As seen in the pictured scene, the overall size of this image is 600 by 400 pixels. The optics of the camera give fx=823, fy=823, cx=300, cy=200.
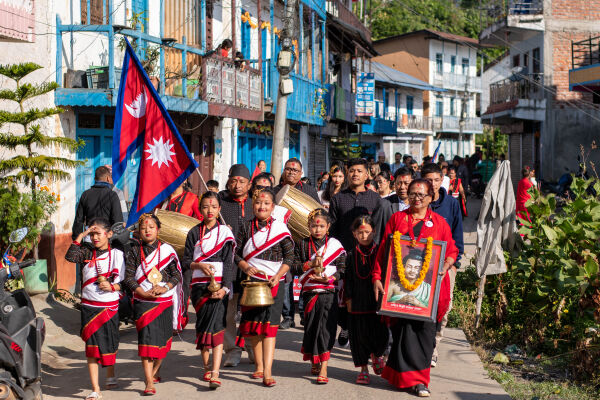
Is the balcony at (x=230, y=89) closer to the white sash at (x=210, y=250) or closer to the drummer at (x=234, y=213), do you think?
the drummer at (x=234, y=213)

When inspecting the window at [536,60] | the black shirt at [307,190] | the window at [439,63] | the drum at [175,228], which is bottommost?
the drum at [175,228]

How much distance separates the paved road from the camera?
6.84 m

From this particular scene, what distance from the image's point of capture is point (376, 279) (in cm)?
692

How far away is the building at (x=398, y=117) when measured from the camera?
46.5 m

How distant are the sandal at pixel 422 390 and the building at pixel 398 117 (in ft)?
119

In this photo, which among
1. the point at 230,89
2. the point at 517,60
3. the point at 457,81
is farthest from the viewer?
the point at 457,81

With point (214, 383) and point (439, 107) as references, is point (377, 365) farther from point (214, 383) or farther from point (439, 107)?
point (439, 107)

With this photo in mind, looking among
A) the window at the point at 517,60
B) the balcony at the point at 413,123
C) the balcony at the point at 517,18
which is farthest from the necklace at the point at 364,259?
the balcony at the point at 413,123

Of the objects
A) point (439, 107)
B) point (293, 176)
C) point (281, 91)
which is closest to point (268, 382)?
point (293, 176)

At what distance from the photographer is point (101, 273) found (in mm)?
6809

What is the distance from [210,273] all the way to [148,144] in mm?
1425

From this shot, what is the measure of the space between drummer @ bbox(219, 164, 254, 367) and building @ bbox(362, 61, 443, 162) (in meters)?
34.9

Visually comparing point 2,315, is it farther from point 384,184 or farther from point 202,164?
point 202,164

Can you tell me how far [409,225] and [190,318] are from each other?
170 inches
